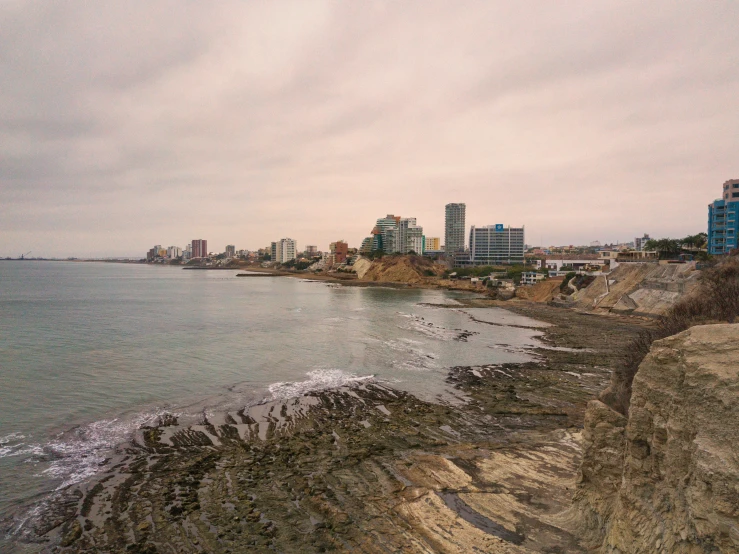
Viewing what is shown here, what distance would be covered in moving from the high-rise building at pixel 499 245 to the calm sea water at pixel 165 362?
13072 cm

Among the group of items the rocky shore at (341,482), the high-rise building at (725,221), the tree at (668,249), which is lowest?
the rocky shore at (341,482)

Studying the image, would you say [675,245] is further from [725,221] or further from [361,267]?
[361,267]

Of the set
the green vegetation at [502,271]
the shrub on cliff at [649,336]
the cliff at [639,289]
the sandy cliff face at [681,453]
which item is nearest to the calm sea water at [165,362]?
A: the shrub on cliff at [649,336]

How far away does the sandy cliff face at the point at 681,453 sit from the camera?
572 cm

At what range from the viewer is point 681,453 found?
6652mm

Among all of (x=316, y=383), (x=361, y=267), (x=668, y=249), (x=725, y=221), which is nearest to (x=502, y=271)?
(x=668, y=249)

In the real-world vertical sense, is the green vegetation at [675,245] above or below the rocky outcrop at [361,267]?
above

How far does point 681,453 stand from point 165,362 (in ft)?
103

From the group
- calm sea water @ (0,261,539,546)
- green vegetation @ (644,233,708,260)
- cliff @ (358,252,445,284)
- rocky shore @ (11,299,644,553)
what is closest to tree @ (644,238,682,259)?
green vegetation @ (644,233,708,260)

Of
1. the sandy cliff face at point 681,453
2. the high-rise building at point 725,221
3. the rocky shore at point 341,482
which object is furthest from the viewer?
the high-rise building at point 725,221

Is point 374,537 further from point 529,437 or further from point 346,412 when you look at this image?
point 346,412

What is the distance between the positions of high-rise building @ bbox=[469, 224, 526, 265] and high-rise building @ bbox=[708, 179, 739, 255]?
340 ft

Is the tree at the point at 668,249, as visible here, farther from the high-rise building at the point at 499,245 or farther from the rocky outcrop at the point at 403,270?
the high-rise building at the point at 499,245

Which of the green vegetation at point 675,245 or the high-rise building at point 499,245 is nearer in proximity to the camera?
the green vegetation at point 675,245
